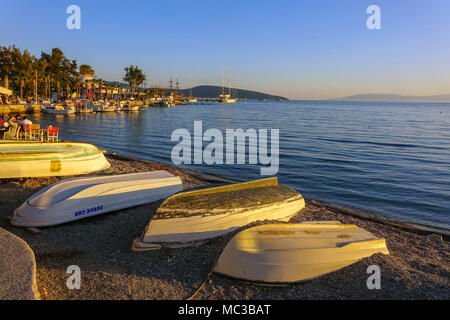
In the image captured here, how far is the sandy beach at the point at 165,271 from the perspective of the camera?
510 cm

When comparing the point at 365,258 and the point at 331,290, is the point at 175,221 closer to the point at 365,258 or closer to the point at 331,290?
the point at 331,290

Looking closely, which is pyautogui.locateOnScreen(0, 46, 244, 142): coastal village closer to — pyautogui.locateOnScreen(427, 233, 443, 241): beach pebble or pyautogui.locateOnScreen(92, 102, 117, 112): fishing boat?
pyautogui.locateOnScreen(92, 102, 117, 112): fishing boat

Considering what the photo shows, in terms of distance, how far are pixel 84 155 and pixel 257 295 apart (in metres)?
10.8

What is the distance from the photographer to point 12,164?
1138 cm

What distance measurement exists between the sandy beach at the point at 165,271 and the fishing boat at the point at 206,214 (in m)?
0.27

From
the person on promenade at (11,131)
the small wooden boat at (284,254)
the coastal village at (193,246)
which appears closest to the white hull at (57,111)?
the person on promenade at (11,131)

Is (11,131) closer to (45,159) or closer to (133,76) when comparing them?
(45,159)

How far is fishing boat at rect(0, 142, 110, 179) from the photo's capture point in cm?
1140

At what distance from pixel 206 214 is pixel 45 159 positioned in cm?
816

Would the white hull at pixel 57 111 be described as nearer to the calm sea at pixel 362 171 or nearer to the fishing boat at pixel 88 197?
the calm sea at pixel 362 171

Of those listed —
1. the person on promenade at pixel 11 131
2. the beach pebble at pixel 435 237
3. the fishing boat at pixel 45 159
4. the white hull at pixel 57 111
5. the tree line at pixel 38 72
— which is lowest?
the beach pebble at pixel 435 237

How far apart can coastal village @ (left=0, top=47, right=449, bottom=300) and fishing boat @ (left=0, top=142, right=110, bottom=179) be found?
4.1 inches

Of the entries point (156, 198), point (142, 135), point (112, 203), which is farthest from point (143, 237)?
point (142, 135)

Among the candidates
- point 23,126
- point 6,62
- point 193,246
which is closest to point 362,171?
point 193,246
